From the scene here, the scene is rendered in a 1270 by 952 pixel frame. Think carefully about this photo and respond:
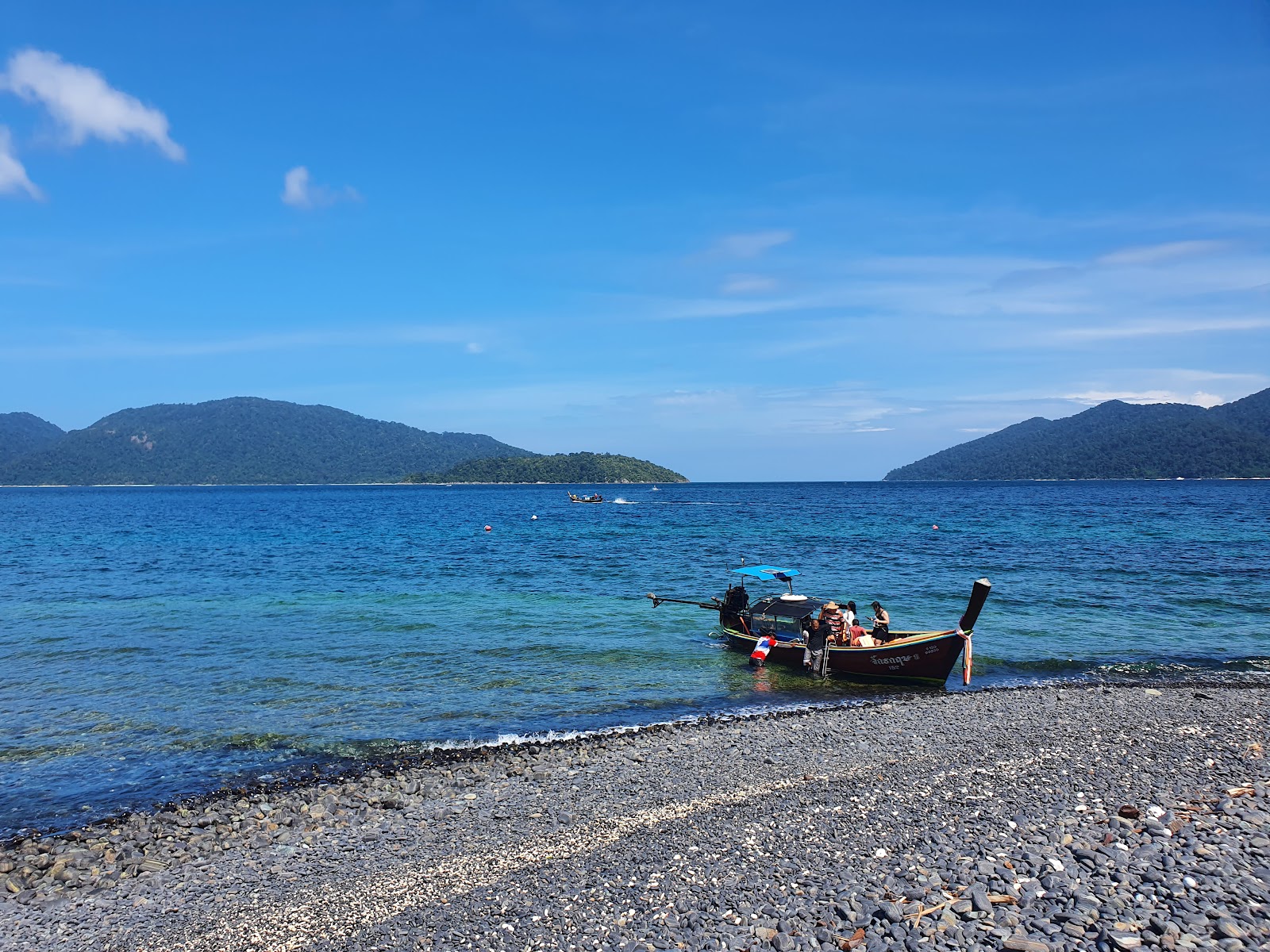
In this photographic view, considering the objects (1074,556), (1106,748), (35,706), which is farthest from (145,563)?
(1074,556)

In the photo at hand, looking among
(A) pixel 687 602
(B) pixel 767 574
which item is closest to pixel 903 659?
(B) pixel 767 574

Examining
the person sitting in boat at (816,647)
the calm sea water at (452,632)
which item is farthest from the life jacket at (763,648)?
the person sitting in boat at (816,647)

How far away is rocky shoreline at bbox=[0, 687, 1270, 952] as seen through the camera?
850cm

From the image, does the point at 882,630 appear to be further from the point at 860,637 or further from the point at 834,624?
the point at 834,624

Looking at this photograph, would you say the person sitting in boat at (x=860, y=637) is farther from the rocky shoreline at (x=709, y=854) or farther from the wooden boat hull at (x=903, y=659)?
the rocky shoreline at (x=709, y=854)

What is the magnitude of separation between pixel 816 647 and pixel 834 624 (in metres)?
0.84

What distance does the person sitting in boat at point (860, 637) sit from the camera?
22.3 metres

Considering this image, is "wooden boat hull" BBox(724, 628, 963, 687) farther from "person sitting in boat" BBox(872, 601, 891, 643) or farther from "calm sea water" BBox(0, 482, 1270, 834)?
"calm sea water" BBox(0, 482, 1270, 834)

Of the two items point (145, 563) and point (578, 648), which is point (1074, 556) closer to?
point (578, 648)

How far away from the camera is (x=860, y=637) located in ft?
74.0

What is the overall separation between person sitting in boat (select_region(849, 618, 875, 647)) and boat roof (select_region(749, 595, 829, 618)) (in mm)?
1834

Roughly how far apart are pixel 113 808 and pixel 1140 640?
91.8 feet

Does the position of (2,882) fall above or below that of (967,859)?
below

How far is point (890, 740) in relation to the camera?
51.8 feet
